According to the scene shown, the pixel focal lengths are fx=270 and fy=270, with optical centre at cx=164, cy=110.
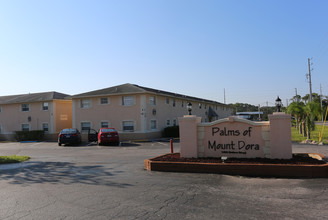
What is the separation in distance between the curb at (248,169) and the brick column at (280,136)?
139cm

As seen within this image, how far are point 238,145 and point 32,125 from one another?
29.7 m

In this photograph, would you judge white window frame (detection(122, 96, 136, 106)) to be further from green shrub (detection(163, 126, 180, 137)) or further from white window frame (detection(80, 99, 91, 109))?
green shrub (detection(163, 126, 180, 137))

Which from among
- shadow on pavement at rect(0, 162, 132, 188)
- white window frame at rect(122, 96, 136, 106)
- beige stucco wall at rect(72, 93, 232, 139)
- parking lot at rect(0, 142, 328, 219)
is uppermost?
white window frame at rect(122, 96, 136, 106)

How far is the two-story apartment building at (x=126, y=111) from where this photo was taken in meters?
26.2

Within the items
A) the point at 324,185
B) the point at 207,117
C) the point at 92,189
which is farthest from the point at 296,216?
the point at 207,117

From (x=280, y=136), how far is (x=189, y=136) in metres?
3.22

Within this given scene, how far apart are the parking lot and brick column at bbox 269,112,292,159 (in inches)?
77.7

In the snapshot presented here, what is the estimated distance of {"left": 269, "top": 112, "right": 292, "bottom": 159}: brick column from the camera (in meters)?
9.19

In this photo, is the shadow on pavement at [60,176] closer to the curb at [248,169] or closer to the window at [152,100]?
the curb at [248,169]

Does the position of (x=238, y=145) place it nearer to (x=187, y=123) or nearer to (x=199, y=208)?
(x=187, y=123)

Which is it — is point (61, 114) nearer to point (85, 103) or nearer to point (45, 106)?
point (45, 106)

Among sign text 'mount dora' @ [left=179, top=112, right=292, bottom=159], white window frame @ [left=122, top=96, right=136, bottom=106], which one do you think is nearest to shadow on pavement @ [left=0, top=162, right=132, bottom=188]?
sign text 'mount dora' @ [left=179, top=112, right=292, bottom=159]

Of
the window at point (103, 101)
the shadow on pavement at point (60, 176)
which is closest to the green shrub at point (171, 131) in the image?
the window at point (103, 101)

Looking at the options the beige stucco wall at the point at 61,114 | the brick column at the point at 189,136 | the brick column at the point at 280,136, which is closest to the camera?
the brick column at the point at 280,136
